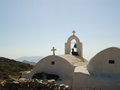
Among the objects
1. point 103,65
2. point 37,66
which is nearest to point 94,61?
point 103,65

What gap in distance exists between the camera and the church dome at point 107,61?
1451 cm

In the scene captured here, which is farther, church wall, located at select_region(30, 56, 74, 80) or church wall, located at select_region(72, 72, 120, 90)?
church wall, located at select_region(30, 56, 74, 80)

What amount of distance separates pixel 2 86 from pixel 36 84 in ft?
6.27

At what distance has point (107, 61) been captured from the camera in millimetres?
14711

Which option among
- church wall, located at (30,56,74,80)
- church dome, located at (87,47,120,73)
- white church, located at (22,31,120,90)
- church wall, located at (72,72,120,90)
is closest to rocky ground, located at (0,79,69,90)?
white church, located at (22,31,120,90)

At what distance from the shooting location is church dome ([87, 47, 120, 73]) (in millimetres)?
14508

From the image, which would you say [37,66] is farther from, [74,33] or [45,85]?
[45,85]

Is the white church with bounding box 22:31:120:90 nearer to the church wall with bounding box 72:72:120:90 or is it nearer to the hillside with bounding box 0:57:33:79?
the church wall with bounding box 72:72:120:90

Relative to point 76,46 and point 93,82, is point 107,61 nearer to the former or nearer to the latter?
point 93,82

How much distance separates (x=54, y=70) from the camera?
17.1m

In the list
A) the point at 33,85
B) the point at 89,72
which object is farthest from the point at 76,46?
the point at 33,85

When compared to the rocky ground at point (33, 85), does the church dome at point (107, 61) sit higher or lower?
higher

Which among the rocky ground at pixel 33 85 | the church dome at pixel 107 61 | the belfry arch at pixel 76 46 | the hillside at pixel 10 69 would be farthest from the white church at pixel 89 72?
the hillside at pixel 10 69

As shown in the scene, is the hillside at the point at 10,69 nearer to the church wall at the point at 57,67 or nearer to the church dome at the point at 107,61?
the church wall at the point at 57,67
